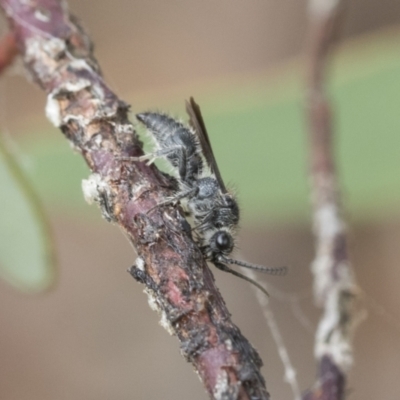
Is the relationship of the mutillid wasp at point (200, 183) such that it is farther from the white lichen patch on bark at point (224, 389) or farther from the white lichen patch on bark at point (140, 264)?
the white lichen patch on bark at point (224, 389)

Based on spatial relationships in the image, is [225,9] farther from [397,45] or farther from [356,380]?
[356,380]

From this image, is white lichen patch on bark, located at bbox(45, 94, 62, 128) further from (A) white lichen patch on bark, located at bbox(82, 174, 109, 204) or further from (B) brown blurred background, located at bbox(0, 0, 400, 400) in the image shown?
(B) brown blurred background, located at bbox(0, 0, 400, 400)

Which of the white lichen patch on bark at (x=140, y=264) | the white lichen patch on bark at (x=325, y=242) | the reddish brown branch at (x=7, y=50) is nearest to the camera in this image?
the white lichen patch on bark at (x=140, y=264)

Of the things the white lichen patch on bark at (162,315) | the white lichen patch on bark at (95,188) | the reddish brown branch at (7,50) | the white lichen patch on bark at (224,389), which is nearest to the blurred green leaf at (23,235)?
the reddish brown branch at (7,50)

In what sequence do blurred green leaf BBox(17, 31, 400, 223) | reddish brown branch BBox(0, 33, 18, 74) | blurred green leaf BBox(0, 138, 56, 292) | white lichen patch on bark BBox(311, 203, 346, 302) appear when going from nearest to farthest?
reddish brown branch BBox(0, 33, 18, 74) → white lichen patch on bark BBox(311, 203, 346, 302) → blurred green leaf BBox(0, 138, 56, 292) → blurred green leaf BBox(17, 31, 400, 223)

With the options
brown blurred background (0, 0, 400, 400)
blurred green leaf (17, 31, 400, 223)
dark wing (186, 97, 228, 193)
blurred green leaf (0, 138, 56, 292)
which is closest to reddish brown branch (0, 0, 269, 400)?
dark wing (186, 97, 228, 193)

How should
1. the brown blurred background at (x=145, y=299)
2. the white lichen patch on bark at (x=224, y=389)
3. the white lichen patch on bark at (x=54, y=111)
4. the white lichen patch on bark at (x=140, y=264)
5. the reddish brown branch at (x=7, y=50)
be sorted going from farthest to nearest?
1. the brown blurred background at (x=145, y=299)
2. the reddish brown branch at (x=7, y=50)
3. the white lichen patch on bark at (x=54, y=111)
4. the white lichen patch on bark at (x=140, y=264)
5. the white lichen patch on bark at (x=224, y=389)

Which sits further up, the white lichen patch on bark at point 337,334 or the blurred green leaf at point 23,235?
the blurred green leaf at point 23,235
